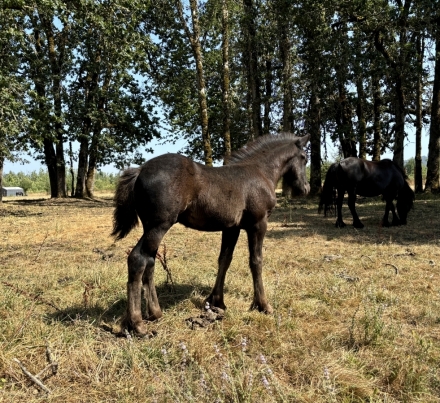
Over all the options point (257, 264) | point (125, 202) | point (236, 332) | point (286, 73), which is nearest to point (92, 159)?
point (286, 73)

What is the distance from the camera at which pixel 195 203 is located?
3867 mm

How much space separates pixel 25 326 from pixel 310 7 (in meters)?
15.4

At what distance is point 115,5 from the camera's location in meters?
10.9

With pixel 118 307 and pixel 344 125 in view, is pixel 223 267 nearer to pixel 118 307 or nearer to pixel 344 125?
pixel 118 307

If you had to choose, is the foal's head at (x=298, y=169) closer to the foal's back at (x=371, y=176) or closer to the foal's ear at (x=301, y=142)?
the foal's ear at (x=301, y=142)

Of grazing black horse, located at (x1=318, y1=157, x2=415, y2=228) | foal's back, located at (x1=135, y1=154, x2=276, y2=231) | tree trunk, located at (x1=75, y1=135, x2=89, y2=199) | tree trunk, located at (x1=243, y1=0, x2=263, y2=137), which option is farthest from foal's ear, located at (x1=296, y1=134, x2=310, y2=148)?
tree trunk, located at (x1=75, y1=135, x2=89, y2=199)

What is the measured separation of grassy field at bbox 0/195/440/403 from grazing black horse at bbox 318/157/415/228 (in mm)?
3561

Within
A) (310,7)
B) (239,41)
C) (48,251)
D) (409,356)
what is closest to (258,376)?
(409,356)

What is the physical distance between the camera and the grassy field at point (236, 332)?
2705mm

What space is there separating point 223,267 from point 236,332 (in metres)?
1.04

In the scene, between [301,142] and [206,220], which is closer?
[206,220]

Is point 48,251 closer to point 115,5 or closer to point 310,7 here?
point 115,5

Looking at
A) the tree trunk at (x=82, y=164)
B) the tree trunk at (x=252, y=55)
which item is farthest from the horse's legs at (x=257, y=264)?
the tree trunk at (x=82, y=164)

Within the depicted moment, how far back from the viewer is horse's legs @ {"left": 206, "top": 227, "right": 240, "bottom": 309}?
→ 173 inches
